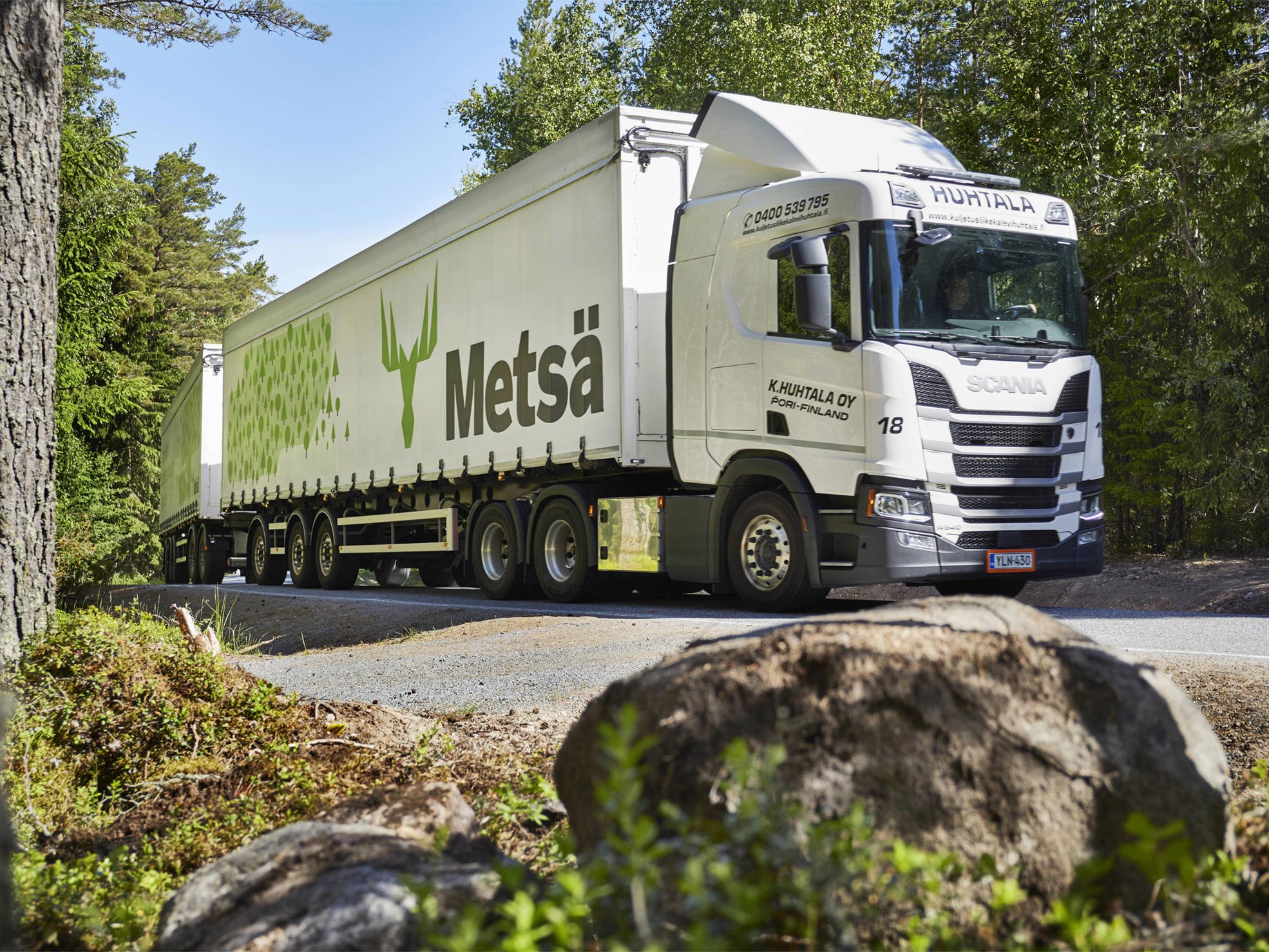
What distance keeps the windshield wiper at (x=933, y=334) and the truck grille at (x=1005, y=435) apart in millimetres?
673

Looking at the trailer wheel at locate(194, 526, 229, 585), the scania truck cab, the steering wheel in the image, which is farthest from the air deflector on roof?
the trailer wheel at locate(194, 526, 229, 585)

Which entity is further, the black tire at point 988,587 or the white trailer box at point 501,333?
the white trailer box at point 501,333

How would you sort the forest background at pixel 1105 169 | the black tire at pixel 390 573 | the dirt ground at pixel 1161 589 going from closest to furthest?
the dirt ground at pixel 1161 589
the forest background at pixel 1105 169
the black tire at pixel 390 573

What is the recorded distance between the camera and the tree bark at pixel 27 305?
5.68 metres

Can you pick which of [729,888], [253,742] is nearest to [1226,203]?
[253,742]

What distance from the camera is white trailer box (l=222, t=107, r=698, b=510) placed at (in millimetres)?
11805

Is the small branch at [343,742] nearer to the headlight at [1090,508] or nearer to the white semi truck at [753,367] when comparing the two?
the white semi truck at [753,367]

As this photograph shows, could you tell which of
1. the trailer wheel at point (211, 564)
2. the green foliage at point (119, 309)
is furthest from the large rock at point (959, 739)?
the trailer wheel at point (211, 564)

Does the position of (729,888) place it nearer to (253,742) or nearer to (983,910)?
(983,910)

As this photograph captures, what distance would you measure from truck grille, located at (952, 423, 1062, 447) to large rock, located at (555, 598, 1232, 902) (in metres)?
7.10

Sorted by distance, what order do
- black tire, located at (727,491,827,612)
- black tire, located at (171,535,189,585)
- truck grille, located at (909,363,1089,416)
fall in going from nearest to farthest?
1. truck grille, located at (909,363,1089,416)
2. black tire, located at (727,491,827,612)
3. black tire, located at (171,535,189,585)

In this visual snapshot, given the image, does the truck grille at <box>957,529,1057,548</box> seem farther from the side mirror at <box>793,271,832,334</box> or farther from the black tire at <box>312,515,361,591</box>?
the black tire at <box>312,515,361,591</box>

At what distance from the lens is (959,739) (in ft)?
8.24

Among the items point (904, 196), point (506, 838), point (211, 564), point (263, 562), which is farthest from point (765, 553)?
point (211, 564)
